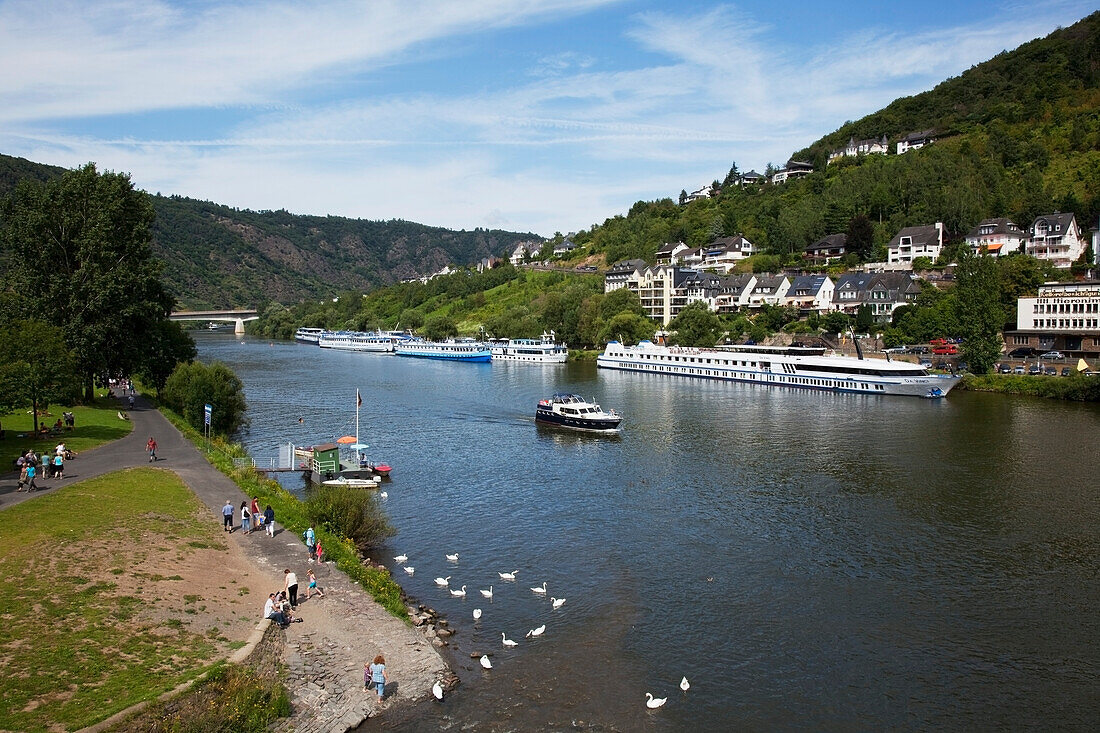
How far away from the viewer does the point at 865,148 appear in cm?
16400

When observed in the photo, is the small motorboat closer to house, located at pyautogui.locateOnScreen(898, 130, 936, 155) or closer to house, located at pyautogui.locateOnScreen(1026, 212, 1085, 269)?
Result: house, located at pyautogui.locateOnScreen(1026, 212, 1085, 269)

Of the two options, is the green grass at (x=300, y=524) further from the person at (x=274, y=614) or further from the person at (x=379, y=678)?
the person at (x=379, y=678)

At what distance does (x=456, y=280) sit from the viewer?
591 ft

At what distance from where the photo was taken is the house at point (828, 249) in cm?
11988

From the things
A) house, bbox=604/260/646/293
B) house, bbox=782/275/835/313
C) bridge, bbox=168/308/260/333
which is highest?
house, bbox=604/260/646/293

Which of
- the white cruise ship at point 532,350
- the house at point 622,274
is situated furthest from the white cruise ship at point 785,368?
the house at point 622,274

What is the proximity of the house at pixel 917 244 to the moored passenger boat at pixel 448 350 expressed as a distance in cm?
6082

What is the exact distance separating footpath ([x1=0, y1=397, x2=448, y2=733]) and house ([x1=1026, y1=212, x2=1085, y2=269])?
103 metres

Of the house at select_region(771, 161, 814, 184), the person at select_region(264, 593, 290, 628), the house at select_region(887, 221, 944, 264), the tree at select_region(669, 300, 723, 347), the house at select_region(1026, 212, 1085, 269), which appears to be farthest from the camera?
the house at select_region(771, 161, 814, 184)

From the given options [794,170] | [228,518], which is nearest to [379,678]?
[228,518]

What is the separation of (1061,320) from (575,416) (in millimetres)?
54028

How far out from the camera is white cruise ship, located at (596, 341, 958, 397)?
2753 inches

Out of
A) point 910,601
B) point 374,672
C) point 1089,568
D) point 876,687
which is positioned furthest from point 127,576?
point 1089,568

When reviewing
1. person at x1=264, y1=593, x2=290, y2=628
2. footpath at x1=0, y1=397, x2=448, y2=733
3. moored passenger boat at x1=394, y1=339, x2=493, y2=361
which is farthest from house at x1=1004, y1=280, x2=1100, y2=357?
person at x1=264, y1=593, x2=290, y2=628
